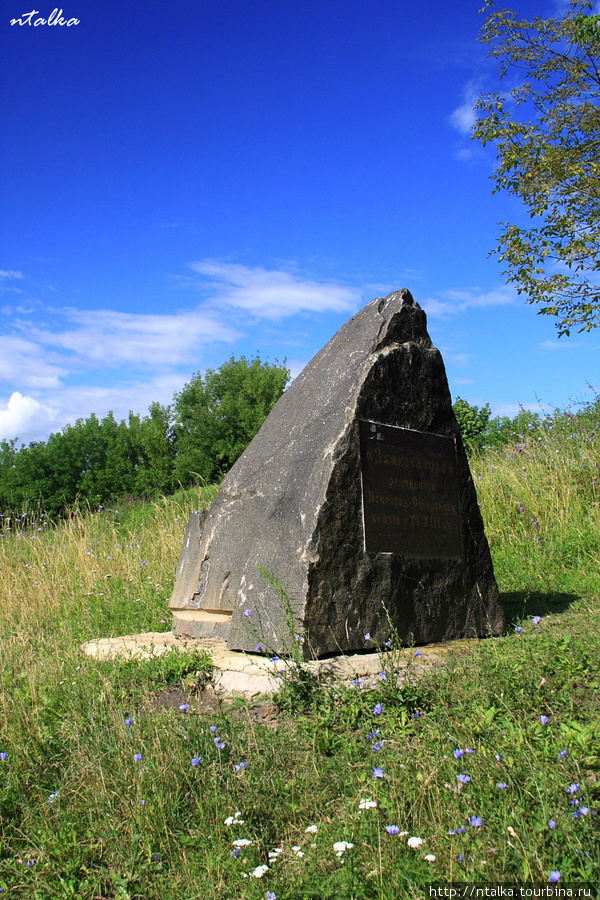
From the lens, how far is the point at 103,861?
7.69 ft

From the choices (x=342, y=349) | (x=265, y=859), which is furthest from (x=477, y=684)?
(x=342, y=349)

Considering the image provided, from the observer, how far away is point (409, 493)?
4297 millimetres

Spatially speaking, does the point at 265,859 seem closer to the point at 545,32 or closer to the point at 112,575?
the point at 112,575

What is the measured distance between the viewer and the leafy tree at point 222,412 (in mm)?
25641

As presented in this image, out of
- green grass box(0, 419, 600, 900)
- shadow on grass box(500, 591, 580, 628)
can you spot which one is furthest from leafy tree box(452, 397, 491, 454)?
green grass box(0, 419, 600, 900)

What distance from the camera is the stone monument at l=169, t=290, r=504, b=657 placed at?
380 cm

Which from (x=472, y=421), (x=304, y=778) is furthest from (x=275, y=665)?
(x=472, y=421)

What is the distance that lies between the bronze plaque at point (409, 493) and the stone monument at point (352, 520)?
1cm

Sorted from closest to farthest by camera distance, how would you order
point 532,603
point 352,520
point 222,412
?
point 352,520 → point 532,603 → point 222,412

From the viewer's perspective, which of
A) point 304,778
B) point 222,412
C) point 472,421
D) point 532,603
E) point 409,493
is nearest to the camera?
point 304,778

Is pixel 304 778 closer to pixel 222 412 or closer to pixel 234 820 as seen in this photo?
pixel 234 820

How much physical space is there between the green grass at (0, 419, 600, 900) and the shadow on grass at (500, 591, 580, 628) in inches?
24.3

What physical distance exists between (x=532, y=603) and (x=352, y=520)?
2.47 m

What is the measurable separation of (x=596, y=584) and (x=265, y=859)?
4813 millimetres
